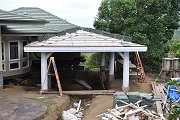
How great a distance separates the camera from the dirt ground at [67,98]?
1111cm

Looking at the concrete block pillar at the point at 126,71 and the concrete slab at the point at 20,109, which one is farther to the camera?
the concrete block pillar at the point at 126,71

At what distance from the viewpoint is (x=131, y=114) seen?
10070 mm

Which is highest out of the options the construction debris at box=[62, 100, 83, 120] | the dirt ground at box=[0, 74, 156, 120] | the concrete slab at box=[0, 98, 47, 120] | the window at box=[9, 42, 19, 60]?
the window at box=[9, 42, 19, 60]

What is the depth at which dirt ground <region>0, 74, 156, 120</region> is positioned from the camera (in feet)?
36.4

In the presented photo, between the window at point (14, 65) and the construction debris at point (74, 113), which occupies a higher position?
the window at point (14, 65)

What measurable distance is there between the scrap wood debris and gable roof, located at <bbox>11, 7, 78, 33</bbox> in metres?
11.8

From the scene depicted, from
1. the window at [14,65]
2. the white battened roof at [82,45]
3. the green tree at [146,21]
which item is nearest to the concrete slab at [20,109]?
the white battened roof at [82,45]

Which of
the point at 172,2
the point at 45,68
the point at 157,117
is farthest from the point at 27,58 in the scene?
the point at 172,2

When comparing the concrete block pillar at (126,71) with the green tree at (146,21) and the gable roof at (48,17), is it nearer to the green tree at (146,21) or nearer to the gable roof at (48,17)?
the green tree at (146,21)

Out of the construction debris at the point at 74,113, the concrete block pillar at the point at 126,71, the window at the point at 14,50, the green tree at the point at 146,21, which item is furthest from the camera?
the green tree at the point at 146,21

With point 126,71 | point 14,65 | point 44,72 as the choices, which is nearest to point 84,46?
point 44,72

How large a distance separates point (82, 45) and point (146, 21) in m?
9.72

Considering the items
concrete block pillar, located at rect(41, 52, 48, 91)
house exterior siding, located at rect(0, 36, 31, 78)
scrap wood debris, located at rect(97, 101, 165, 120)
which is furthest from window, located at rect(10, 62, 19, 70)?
scrap wood debris, located at rect(97, 101, 165, 120)

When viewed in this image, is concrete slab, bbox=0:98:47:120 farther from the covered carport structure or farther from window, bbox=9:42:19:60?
window, bbox=9:42:19:60
